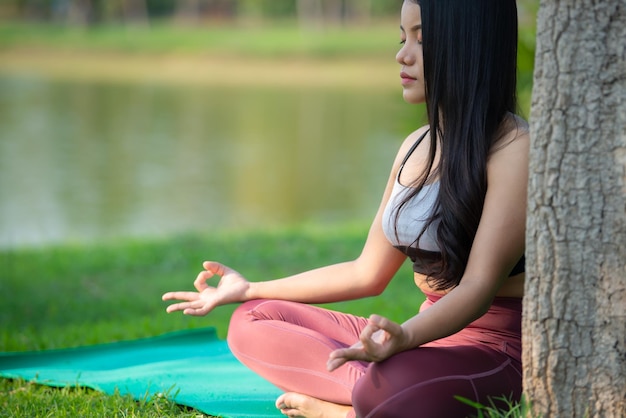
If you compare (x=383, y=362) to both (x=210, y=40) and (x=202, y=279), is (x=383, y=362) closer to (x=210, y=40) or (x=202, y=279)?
(x=202, y=279)

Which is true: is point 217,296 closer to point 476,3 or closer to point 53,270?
point 476,3

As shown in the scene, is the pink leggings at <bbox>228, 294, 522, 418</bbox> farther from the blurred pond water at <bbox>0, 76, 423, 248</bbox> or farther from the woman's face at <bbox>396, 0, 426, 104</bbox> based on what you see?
the blurred pond water at <bbox>0, 76, 423, 248</bbox>

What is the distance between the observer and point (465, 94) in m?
2.05

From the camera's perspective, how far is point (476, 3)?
79.3 inches

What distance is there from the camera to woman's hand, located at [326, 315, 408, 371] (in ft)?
5.82

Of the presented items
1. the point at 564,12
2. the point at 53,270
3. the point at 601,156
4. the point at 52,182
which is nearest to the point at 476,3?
the point at 564,12

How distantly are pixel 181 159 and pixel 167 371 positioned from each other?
8593 millimetres

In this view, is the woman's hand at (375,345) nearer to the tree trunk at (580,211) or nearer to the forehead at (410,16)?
the tree trunk at (580,211)

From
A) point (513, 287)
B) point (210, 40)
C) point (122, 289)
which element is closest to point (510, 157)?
point (513, 287)

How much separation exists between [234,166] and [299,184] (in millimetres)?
1148

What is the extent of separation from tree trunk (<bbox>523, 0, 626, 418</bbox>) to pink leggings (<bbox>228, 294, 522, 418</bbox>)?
0.18 m

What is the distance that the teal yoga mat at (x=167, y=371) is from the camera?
8.02 feet

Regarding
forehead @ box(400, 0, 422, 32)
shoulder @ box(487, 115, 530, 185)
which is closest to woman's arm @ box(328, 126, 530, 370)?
shoulder @ box(487, 115, 530, 185)

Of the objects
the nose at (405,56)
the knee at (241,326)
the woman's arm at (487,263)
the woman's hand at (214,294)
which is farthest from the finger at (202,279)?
the nose at (405,56)
